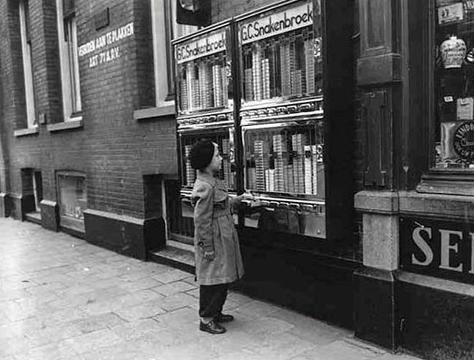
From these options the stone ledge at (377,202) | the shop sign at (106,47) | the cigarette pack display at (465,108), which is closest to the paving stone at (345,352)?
the stone ledge at (377,202)

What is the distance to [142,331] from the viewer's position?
4.54 meters

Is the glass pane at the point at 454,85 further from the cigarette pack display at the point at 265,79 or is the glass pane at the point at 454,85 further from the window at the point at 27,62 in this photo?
the window at the point at 27,62

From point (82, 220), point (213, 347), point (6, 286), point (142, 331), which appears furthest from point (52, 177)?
point (213, 347)

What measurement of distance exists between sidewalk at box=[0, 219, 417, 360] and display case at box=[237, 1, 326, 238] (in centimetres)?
88

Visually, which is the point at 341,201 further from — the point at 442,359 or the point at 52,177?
the point at 52,177

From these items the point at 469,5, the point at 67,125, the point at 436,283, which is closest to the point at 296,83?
the point at 469,5

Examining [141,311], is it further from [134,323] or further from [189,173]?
[189,173]

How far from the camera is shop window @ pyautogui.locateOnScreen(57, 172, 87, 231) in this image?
9281 millimetres

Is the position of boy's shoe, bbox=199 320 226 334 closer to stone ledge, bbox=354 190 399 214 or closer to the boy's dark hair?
the boy's dark hair

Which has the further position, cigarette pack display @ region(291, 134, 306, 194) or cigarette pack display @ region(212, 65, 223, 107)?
cigarette pack display @ region(212, 65, 223, 107)

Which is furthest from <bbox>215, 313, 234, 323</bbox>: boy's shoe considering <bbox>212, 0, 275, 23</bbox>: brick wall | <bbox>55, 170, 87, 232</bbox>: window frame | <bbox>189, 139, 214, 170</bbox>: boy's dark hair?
<bbox>55, 170, 87, 232</bbox>: window frame

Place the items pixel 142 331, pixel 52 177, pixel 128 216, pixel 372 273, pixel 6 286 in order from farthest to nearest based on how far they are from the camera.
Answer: pixel 52 177, pixel 128 216, pixel 6 286, pixel 142 331, pixel 372 273

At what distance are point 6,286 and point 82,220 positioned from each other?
3.15 m

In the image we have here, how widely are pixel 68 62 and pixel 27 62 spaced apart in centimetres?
251
